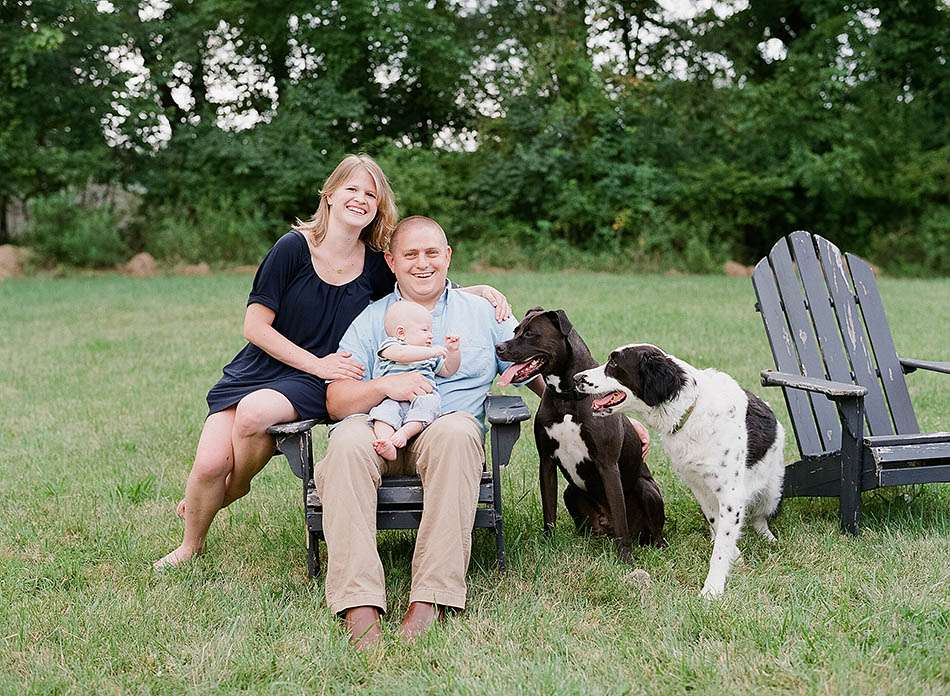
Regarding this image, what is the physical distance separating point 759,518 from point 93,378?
5.66 metres

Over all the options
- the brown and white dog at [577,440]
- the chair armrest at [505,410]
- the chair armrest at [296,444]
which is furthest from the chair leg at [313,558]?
the brown and white dog at [577,440]

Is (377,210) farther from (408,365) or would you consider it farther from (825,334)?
(825,334)

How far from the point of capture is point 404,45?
66.2 feet

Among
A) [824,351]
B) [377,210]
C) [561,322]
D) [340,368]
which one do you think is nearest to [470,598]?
[340,368]

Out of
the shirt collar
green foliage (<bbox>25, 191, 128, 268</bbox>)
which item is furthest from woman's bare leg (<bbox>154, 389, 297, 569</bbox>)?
green foliage (<bbox>25, 191, 128, 268</bbox>)

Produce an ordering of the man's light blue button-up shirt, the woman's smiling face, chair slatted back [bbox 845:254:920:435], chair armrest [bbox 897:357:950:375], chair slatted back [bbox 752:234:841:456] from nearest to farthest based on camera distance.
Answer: the man's light blue button-up shirt
the woman's smiling face
chair armrest [bbox 897:357:950:375]
chair slatted back [bbox 752:234:841:456]
chair slatted back [bbox 845:254:920:435]

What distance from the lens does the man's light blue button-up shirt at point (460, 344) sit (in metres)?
3.56

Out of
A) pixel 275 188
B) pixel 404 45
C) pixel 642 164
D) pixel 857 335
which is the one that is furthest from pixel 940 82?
pixel 857 335

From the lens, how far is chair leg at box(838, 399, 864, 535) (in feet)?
12.4

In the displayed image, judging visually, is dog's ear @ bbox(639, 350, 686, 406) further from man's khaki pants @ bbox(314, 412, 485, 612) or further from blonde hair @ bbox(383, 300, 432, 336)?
blonde hair @ bbox(383, 300, 432, 336)

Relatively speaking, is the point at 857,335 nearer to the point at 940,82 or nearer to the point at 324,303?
A: the point at 324,303

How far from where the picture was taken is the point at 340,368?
3.55 meters

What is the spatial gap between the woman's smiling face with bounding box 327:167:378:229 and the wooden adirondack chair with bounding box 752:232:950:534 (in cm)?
171

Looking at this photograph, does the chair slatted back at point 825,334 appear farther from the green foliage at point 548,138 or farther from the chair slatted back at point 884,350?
the green foliage at point 548,138
